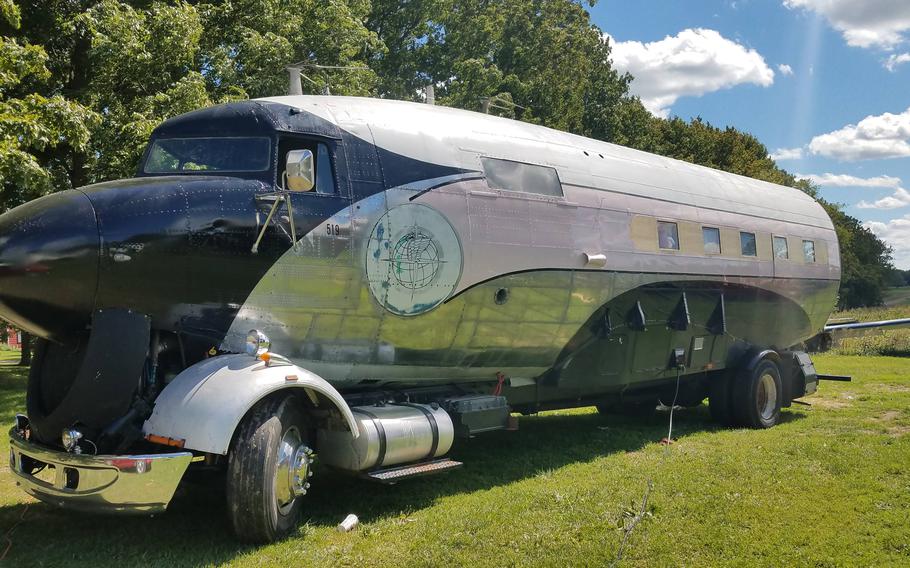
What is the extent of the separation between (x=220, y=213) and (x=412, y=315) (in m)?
2.11

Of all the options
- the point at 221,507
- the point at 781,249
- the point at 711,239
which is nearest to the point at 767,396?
the point at 781,249

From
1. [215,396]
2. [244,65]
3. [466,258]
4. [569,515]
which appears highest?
[244,65]

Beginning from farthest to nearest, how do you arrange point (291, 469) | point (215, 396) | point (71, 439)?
1. point (291, 469)
2. point (215, 396)
3. point (71, 439)

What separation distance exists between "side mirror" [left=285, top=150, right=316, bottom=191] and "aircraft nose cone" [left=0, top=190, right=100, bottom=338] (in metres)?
1.56

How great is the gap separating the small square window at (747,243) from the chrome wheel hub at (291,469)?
8.05m

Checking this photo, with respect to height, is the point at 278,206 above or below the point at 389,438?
above

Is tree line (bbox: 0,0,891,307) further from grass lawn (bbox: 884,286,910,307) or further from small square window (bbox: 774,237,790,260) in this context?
grass lawn (bbox: 884,286,910,307)

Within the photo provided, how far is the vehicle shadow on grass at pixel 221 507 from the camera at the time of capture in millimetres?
5262

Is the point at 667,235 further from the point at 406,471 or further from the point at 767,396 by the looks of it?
the point at 406,471

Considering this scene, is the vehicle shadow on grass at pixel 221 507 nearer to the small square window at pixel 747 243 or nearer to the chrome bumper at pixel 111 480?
the chrome bumper at pixel 111 480

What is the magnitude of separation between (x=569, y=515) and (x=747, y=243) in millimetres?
6826

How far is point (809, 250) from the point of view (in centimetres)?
1266

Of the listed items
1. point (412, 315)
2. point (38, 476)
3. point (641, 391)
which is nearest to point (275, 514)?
point (38, 476)

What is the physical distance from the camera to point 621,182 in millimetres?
9203
